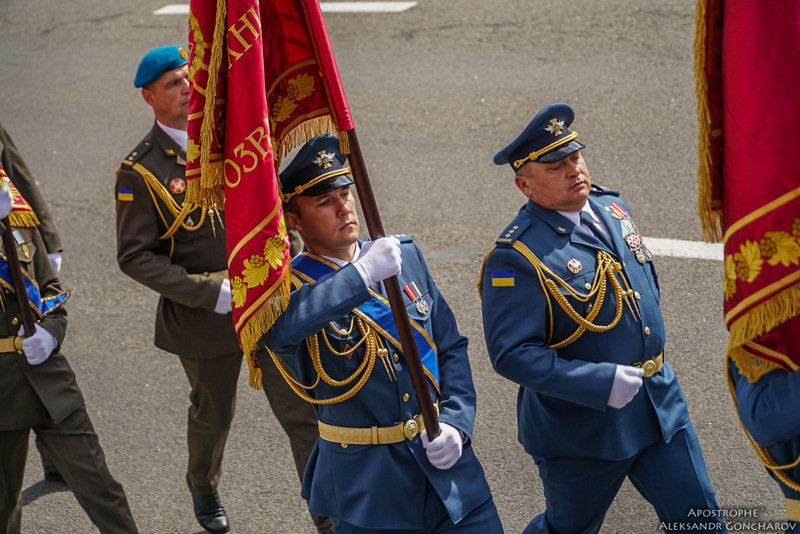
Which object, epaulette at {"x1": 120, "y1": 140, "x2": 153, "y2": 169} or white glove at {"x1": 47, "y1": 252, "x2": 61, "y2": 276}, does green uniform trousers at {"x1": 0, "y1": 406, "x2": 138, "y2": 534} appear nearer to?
white glove at {"x1": 47, "y1": 252, "x2": 61, "y2": 276}

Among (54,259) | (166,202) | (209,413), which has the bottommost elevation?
(209,413)

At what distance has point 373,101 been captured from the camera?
10.2 meters

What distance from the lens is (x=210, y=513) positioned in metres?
5.53

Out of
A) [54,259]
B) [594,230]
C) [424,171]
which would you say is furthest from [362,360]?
[424,171]

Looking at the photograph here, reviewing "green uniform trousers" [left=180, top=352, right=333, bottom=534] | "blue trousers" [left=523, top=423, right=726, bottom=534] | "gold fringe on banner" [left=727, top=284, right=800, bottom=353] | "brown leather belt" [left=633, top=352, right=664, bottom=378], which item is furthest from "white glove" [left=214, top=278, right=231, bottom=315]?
"gold fringe on banner" [left=727, top=284, right=800, bottom=353]

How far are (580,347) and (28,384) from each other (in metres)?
2.54

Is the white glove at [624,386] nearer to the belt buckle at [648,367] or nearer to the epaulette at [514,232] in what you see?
the belt buckle at [648,367]

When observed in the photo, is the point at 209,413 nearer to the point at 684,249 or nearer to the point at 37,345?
the point at 37,345

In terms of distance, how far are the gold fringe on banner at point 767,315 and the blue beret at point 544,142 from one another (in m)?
1.40

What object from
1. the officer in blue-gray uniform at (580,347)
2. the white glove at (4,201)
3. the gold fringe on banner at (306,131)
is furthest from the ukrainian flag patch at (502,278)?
the white glove at (4,201)

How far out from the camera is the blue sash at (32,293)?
4.97 m

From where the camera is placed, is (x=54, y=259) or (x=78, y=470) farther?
(x=54, y=259)

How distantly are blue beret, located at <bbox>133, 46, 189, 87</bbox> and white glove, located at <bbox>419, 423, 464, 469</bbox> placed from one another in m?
2.43

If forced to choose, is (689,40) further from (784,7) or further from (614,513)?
(784,7)
